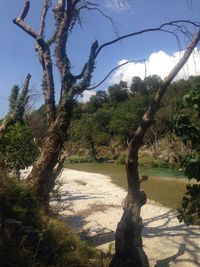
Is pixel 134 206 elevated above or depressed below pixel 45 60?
below

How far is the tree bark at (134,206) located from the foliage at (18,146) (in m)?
6.01

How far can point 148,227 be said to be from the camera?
16.3m

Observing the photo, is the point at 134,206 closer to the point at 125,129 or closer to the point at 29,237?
the point at 29,237

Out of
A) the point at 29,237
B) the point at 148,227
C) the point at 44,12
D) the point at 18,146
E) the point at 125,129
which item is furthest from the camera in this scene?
the point at 125,129

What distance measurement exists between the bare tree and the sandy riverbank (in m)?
2.47

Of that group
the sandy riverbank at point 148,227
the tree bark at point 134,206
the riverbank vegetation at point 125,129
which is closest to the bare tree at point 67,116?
the tree bark at point 134,206

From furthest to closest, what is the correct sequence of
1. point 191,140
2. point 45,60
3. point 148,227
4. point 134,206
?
point 148,227, point 45,60, point 134,206, point 191,140

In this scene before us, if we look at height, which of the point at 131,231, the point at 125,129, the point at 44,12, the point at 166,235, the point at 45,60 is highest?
the point at 125,129

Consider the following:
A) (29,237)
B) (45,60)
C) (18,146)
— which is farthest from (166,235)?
(29,237)

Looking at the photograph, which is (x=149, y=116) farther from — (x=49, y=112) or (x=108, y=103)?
(x=108, y=103)

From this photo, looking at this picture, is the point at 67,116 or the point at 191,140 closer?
the point at 191,140

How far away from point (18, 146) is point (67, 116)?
220 inches

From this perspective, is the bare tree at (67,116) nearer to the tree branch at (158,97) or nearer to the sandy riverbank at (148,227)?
the tree branch at (158,97)

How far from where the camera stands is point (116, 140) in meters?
92.1
